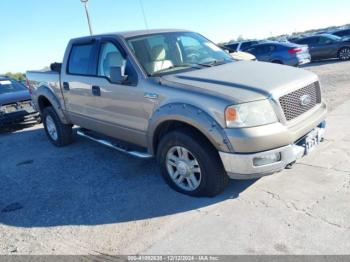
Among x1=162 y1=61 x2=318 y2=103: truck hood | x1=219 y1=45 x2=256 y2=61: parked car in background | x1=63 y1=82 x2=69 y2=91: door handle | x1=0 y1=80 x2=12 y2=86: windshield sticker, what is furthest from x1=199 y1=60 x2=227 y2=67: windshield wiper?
x1=0 y1=80 x2=12 y2=86: windshield sticker

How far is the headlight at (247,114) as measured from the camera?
3.52m

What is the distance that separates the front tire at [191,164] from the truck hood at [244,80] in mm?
553

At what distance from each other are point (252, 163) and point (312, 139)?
3.01ft

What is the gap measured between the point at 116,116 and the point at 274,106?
7.43 feet

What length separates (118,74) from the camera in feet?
14.5

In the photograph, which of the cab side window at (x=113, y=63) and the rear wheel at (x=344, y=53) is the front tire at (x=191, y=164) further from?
the rear wheel at (x=344, y=53)

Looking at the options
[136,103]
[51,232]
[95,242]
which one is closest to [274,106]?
[136,103]

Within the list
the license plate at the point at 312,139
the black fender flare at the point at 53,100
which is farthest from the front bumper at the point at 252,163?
the black fender flare at the point at 53,100

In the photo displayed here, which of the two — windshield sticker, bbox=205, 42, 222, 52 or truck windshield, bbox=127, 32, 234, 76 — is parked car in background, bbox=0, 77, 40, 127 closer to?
truck windshield, bbox=127, 32, 234, 76

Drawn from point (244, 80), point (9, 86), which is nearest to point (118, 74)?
point (244, 80)

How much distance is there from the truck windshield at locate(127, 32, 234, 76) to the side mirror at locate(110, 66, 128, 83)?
0.27 m

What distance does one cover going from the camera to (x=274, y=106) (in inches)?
141

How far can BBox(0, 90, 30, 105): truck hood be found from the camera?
9430mm

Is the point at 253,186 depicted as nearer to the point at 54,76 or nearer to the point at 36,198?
the point at 36,198
